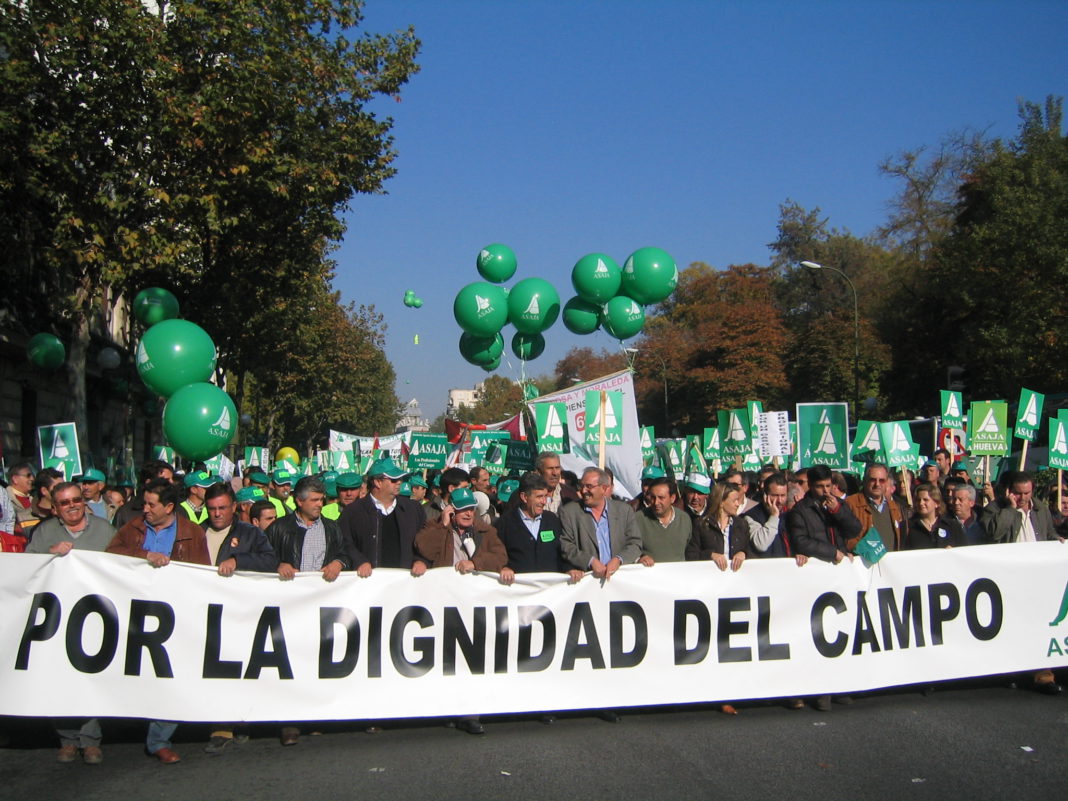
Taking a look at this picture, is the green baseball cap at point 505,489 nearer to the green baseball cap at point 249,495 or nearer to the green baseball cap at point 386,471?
the green baseball cap at point 249,495

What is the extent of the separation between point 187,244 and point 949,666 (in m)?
14.0

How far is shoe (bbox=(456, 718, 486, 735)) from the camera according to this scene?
6273 mm

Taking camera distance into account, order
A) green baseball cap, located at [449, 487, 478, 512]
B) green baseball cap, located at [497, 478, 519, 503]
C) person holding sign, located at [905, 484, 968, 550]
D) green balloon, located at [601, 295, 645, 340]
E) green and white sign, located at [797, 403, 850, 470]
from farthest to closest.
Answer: green balloon, located at [601, 295, 645, 340], green and white sign, located at [797, 403, 850, 470], green baseball cap, located at [497, 478, 519, 503], person holding sign, located at [905, 484, 968, 550], green baseball cap, located at [449, 487, 478, 512]

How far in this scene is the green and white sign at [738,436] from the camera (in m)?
17.8

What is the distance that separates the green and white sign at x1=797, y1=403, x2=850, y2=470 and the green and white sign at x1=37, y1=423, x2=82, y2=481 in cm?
905

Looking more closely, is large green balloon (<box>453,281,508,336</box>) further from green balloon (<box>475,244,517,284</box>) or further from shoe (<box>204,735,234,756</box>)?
shoe (<box>204,735,234,756</box>)

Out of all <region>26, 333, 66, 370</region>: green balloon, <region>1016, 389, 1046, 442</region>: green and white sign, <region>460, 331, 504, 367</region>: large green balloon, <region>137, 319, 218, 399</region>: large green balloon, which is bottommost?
<region>1016, 389, 1046, 442</region>: green and white sign

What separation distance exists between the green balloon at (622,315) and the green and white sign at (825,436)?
3.30m

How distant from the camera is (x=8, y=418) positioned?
2367cm

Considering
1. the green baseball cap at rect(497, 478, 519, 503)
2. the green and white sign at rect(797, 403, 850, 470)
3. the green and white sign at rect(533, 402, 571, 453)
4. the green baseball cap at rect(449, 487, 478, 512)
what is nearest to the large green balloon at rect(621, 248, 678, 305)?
the green and white sign at rect(533, 402, 571, 453)

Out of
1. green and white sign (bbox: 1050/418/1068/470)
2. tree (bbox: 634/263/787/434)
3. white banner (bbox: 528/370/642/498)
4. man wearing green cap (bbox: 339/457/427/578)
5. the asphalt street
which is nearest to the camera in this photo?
the asphalt street

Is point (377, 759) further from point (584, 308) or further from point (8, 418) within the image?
point (8, 418)

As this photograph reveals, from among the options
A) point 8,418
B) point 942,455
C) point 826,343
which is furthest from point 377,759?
point 826,343

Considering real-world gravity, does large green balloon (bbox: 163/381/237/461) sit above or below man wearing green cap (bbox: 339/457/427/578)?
above
